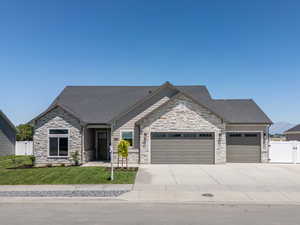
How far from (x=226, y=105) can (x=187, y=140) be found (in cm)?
597

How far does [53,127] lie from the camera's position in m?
16.8

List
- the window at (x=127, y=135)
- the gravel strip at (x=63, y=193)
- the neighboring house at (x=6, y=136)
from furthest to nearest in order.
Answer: the neighboring house at (x=6, y=136), the window at (x=127, y=135), the gravel strip at (x=63, y=193)

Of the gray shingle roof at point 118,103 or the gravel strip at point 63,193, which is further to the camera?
the gray shingle roof at point 118,103

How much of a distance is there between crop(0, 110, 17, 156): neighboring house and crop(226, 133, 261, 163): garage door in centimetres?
2389

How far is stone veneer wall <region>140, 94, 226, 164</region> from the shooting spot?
56.3ft

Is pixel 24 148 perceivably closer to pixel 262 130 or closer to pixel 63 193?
pixel 63 193

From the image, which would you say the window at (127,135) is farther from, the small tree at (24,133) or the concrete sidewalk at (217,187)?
the small tree at (24,133)

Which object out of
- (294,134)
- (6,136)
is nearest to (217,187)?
(6,136)

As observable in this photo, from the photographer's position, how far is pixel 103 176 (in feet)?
39.4

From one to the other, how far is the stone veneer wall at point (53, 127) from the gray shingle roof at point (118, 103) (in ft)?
2.99

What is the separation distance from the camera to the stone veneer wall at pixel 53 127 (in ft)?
55.0

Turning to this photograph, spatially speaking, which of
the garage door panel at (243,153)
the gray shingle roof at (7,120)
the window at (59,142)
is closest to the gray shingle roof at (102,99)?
the window at (59,142)

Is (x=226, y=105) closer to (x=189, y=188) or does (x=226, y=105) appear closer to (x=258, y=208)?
(x=189, y=188)

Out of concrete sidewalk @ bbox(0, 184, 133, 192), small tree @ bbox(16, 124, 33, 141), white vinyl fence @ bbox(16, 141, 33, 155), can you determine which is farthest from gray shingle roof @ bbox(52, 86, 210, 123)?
small tree @ bbox(16, 124, 33, 141)
